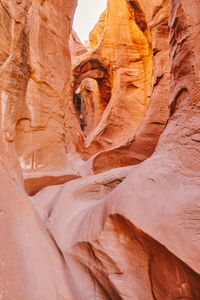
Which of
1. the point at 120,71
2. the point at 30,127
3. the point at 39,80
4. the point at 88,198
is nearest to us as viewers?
the point at 88,198

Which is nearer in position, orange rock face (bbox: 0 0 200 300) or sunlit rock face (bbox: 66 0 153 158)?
orange rock face (bbox: 0 0 200 300)

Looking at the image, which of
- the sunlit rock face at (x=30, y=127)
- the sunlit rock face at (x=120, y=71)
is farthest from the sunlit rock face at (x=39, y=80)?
the sunlit rock face at (x=120, y=71)

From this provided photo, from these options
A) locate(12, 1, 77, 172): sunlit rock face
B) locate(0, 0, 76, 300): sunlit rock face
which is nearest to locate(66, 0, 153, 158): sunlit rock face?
locate(12, 1, 77, 172): sunlit rock face

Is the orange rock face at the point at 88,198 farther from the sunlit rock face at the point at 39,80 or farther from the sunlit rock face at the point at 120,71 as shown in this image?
the sunlit rock face at the point at 120,71

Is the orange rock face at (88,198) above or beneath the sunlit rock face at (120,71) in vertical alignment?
beneath

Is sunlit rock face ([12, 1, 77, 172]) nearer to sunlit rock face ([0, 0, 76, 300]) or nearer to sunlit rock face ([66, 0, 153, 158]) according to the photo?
sunlit rock face ([0, 0, 76, 300])

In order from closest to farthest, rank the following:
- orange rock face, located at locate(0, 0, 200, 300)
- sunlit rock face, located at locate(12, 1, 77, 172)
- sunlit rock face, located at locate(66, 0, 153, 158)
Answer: orange rock face, located at locate(0, 0, 200, 300), sunlit rock face, located at locate(12, 1, 77, 172), sunlit rock face, located at locate(66, 0, 153, 158)

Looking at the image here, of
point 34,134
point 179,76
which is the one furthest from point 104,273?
point 34,134

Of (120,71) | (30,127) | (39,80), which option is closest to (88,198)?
(30,127)

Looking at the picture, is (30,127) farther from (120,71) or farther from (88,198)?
(120,71)

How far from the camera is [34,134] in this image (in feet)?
11.1

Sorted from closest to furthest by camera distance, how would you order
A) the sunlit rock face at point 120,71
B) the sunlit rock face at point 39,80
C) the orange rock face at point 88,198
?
the orange rock face at point 88,198
the sunlit rock face at point 39,80
the sunlit rock face at point 120,71

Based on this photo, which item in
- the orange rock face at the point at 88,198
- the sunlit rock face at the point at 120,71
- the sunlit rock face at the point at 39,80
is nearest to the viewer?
the orange rock face at the point at 88,198

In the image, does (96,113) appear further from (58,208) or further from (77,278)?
(77,278)
